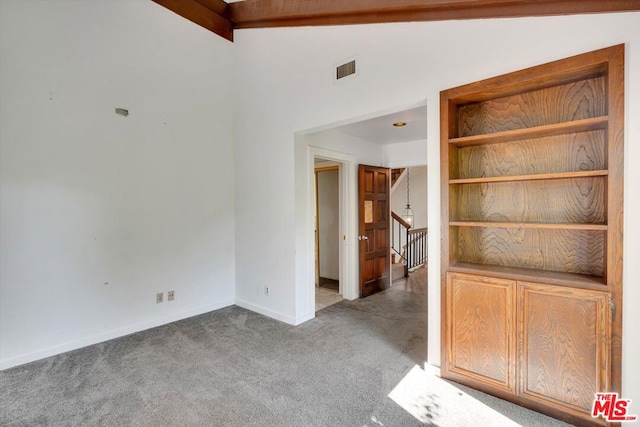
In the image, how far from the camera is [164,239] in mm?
3635

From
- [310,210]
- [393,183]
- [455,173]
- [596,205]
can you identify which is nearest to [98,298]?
[310,210]

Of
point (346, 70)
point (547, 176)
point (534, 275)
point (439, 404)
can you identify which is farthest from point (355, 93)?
point (439, 404)

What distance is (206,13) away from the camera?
12.7 feet

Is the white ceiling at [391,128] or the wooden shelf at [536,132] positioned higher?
the white ceiling at [391,128]

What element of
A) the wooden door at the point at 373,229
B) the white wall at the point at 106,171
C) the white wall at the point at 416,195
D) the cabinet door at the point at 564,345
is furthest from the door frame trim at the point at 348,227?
the white wall at the point at 416,195

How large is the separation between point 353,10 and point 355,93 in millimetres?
783

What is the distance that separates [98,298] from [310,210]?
2.48 meters

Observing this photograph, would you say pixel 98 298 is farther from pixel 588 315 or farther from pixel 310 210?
pixel 588 315

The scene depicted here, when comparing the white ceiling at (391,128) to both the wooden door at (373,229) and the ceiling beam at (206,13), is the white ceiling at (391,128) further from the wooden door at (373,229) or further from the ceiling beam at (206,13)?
the ceiling beam at (206,13)

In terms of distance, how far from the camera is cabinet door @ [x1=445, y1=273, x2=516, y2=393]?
6.85 ft

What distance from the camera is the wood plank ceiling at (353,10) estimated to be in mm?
1898

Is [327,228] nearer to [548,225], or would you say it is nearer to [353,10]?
[353,10]

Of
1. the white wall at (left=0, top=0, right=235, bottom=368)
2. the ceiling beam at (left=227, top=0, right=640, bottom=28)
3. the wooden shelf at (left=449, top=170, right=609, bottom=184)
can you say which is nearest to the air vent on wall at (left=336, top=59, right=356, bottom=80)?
the ceiling beam at (left=227, top=0, right=640, bottom=28)

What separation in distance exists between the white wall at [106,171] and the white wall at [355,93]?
1.59ft
